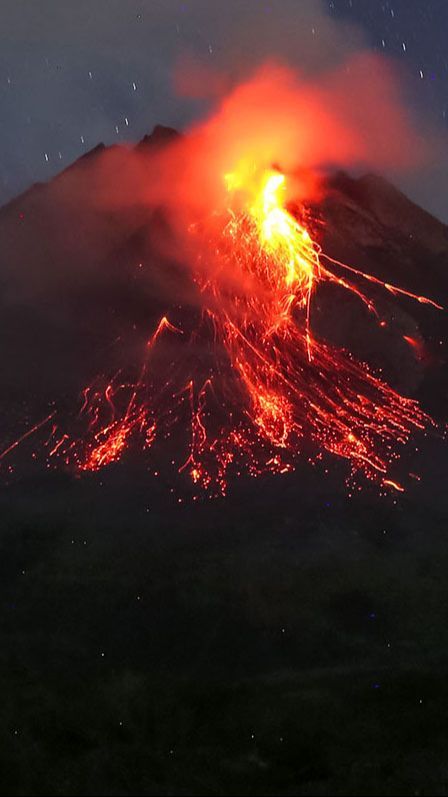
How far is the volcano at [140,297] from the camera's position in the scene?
796 inches

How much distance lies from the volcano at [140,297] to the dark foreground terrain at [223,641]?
2191mm

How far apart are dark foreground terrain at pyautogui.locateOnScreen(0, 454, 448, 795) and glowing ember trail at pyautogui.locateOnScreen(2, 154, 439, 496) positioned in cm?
169

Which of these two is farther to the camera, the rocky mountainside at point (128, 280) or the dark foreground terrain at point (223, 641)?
the rocky mountainside at point (128, 280)

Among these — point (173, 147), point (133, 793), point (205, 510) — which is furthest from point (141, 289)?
point (133, 793)

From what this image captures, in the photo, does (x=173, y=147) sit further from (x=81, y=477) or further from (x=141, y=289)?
(x=81, y=477)

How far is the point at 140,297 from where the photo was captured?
25984 mm

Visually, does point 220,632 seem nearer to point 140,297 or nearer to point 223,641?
point 223,641

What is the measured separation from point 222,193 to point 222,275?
6.56 m

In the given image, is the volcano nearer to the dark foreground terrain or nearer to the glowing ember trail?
the glowing ember trail

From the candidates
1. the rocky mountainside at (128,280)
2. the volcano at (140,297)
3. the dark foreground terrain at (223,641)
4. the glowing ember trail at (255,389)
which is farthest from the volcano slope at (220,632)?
the rocky mountainside at (128,280)

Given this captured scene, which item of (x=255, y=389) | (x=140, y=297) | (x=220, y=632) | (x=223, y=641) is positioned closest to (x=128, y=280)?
(x=140, y=297)

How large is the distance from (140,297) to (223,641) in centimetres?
1691

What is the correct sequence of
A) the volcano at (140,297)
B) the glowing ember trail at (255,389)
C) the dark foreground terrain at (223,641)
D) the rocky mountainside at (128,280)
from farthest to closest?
the rocky mountainside at (128,280)
the volcano at (140,297)
the glowing ember trail at (255,389)
the dark foreground terrain at (223,641)

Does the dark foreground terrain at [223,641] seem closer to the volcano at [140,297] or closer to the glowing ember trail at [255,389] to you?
the glowing ember trail at [255,389]
